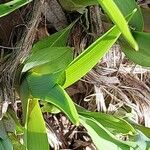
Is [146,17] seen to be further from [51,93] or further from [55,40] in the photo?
[51,93]

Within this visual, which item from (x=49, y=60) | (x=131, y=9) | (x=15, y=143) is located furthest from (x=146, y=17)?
(x=15, y=143)

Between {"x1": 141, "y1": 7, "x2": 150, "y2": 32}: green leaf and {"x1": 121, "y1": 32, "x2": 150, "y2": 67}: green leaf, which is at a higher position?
{"x1": 141, "y1": 7, "x2": 150, "y2": 32}: green leaf

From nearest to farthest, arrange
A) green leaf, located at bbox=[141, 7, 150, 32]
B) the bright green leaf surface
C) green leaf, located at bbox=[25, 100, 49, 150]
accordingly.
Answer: the bright green leaf surface, green leaf, located at bbox=[25, 100, 49, 150], green leaf, located at bbox=[141, 7, 150, 32]

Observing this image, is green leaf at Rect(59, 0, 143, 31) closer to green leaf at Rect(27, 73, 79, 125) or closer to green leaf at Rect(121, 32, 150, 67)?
green leaf at Rect(121, 32, 150, 67)

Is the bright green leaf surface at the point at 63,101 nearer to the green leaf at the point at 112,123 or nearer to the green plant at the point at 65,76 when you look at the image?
the green plant at the point at 65,76

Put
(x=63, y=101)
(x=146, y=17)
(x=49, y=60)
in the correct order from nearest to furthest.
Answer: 1. (x=63, y=101)
2. (x=49, y=60)
3. (x=146, y=17)

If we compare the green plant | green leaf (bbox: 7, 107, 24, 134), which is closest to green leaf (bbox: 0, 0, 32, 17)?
the green plant

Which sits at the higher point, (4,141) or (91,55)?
(91,55)
